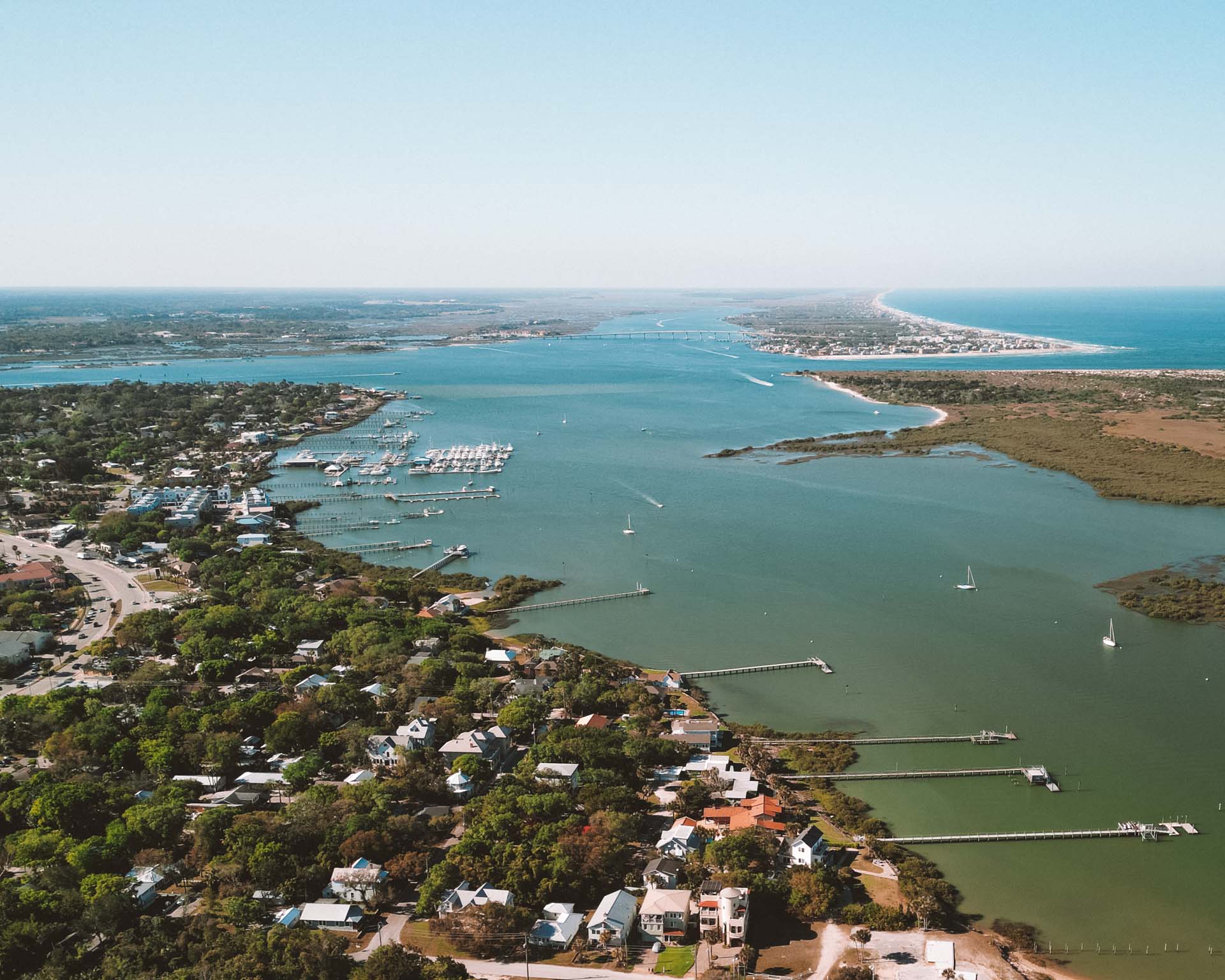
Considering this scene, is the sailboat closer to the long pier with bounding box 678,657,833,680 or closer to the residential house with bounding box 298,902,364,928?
the long pier with bounding box 678,657,833,680

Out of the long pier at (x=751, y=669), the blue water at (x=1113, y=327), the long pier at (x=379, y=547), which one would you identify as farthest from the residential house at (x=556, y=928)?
the blue water at (x=1113, y=327)

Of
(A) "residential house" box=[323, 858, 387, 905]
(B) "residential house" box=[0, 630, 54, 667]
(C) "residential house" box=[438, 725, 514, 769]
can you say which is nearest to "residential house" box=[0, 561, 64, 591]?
(B) "residential house" box=[0, 630, 54, 667]

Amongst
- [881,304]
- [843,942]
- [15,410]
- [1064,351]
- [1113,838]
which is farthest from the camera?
[881,304]

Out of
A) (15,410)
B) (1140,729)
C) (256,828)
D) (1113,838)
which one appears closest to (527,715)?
(256,828)

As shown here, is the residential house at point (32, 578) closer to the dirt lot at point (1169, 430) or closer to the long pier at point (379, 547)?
the long pier at point (379, 547)

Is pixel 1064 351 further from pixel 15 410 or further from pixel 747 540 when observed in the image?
pixel 15 410

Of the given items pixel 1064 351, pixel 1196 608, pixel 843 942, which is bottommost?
pixel 843 942
